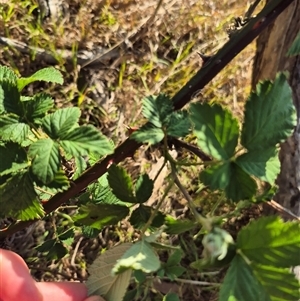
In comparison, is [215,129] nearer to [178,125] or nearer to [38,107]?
[178,125]

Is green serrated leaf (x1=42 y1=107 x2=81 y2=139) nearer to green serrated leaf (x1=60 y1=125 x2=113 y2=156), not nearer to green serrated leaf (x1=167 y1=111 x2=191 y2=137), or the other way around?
green serrated leaf (x1=60 y1=125 x2=113 y2=156)

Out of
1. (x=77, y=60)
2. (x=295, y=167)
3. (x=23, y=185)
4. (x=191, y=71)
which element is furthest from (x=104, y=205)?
(x=191, y=71)

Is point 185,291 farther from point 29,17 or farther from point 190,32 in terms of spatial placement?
point 29,17

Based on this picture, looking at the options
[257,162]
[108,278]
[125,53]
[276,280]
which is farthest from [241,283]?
[125,53]

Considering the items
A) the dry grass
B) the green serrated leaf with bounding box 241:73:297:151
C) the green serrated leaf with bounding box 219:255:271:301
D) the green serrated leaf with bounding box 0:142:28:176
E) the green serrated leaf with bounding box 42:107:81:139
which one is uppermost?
the green serrated leaf with bounding box 241:73:297:151

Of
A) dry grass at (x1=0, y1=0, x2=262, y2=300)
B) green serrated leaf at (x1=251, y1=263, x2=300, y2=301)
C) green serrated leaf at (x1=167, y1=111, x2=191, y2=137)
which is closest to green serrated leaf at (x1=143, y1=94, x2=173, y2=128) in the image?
green serrated leaf at (x1=167, y1=111, x2=191, y2=137)
